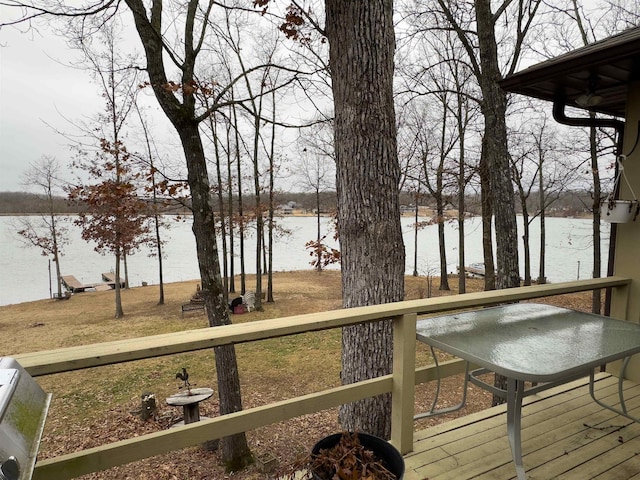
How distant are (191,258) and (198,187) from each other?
21.2 metres

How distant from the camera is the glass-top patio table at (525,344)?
1.44 meters

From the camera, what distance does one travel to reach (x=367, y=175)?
8.71 feet

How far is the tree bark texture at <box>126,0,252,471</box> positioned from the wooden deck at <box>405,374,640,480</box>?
117 inches

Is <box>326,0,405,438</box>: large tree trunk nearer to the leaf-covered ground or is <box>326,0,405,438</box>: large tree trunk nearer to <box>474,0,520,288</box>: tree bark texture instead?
the leaf-covered ground

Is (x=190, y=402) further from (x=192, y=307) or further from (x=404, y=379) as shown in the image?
(x=192, y=307)

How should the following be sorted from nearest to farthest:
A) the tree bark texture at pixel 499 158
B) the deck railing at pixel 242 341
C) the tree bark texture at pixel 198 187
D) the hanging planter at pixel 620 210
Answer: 1. the deck railing at pixel 242 341
2. the hanging planter at pixel 620 210
3. the tree bark texture at pixel 198 187
4. the tree bark texture at pixel 499 158

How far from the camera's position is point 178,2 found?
16.1 ft

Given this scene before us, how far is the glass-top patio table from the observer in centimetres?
144

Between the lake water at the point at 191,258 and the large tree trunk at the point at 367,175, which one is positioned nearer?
the large tree trunk at the point at 367,175

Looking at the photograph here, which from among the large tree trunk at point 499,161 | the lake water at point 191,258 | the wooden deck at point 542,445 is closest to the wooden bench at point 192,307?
the lake water at point 191,258

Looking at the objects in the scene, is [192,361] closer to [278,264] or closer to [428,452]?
[428,452]

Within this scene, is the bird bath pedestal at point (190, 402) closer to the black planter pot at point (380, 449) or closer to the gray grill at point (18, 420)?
the black planter pot at point (380, 449)

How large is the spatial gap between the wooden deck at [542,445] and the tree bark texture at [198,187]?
2978 millimetres

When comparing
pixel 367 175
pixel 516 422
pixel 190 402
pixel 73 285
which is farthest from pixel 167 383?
pixel 73 285
